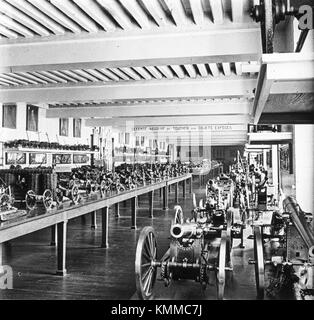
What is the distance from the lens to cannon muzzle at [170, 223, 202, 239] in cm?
333

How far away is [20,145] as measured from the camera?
8359mm

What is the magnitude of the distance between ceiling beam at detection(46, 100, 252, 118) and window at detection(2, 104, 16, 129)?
164 cm

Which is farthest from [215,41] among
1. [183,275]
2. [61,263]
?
[61,263]

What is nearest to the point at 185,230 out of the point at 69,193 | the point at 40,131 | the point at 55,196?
the point at 55,196

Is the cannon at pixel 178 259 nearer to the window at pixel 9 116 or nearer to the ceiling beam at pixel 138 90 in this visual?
the ceiling beam at pixel 138 90

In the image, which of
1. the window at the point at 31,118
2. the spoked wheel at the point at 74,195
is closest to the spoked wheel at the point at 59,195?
the spoked wheel at the point at 74,195

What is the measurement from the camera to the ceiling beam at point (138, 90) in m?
7.59

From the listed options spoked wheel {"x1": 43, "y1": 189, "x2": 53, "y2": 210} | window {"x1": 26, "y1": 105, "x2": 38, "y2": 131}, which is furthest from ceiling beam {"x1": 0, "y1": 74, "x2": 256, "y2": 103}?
spoked wheel {"x1": 43, "y1": 189, "x2": 53, "y2": 210}

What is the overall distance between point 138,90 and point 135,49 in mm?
2853

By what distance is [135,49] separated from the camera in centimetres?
498

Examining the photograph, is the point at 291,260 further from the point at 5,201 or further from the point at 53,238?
the point at 53,238

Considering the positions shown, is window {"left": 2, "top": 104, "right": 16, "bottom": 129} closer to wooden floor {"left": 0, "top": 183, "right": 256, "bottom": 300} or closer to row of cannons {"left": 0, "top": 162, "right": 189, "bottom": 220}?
wooden floor {"left": 0, "top": 183, "right": 256, "bottom": 300}

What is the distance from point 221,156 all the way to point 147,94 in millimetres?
21740
